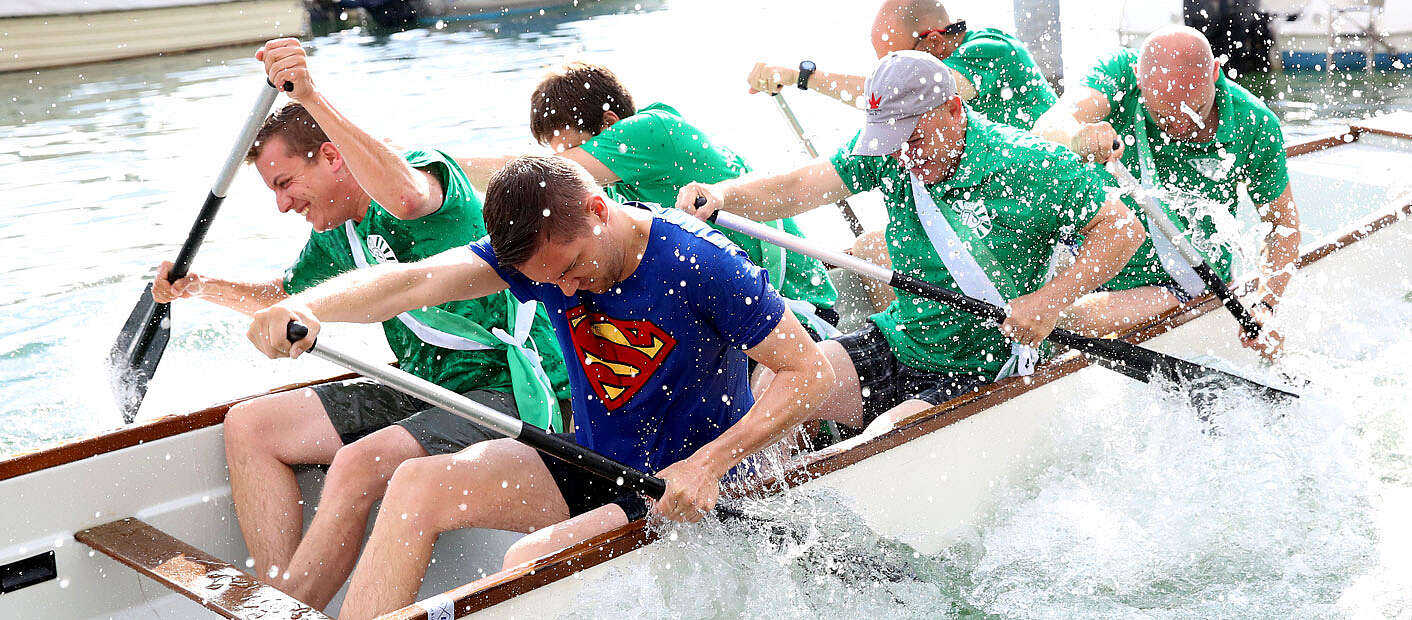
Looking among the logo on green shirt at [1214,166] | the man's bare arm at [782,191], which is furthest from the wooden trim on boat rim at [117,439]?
the logo on green shirt at [1214,166]

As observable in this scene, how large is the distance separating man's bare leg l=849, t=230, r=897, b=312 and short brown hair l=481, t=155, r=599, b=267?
2.14 meters

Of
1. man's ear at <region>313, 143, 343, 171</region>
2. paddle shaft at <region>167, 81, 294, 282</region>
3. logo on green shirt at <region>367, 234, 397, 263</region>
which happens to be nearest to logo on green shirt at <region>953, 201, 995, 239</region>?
logo on green shirt at <region>367, 234, 397, 263</region>

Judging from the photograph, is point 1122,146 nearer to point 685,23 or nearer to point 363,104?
point 363,104

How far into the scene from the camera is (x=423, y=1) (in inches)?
1033

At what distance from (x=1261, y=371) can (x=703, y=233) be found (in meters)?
2.57

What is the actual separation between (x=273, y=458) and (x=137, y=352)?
33.2 inches

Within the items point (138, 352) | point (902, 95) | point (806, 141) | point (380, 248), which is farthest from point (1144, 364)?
point (138, 352)

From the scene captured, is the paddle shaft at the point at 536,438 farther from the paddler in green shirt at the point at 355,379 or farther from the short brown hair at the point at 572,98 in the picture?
the short brown hair at the point at 572,98

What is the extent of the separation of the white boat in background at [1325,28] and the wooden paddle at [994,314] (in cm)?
1219

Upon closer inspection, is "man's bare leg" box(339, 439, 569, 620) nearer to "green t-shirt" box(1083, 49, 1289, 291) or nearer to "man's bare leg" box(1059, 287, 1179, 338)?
"man's bare leg" box(1059, 287, 1179, 338)

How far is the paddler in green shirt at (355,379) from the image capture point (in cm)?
282

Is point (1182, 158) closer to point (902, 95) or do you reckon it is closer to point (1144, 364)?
point (1144, 364)

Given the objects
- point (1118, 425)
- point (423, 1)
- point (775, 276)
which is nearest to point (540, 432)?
point (775, 276)

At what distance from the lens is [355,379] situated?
3334 millimetres
